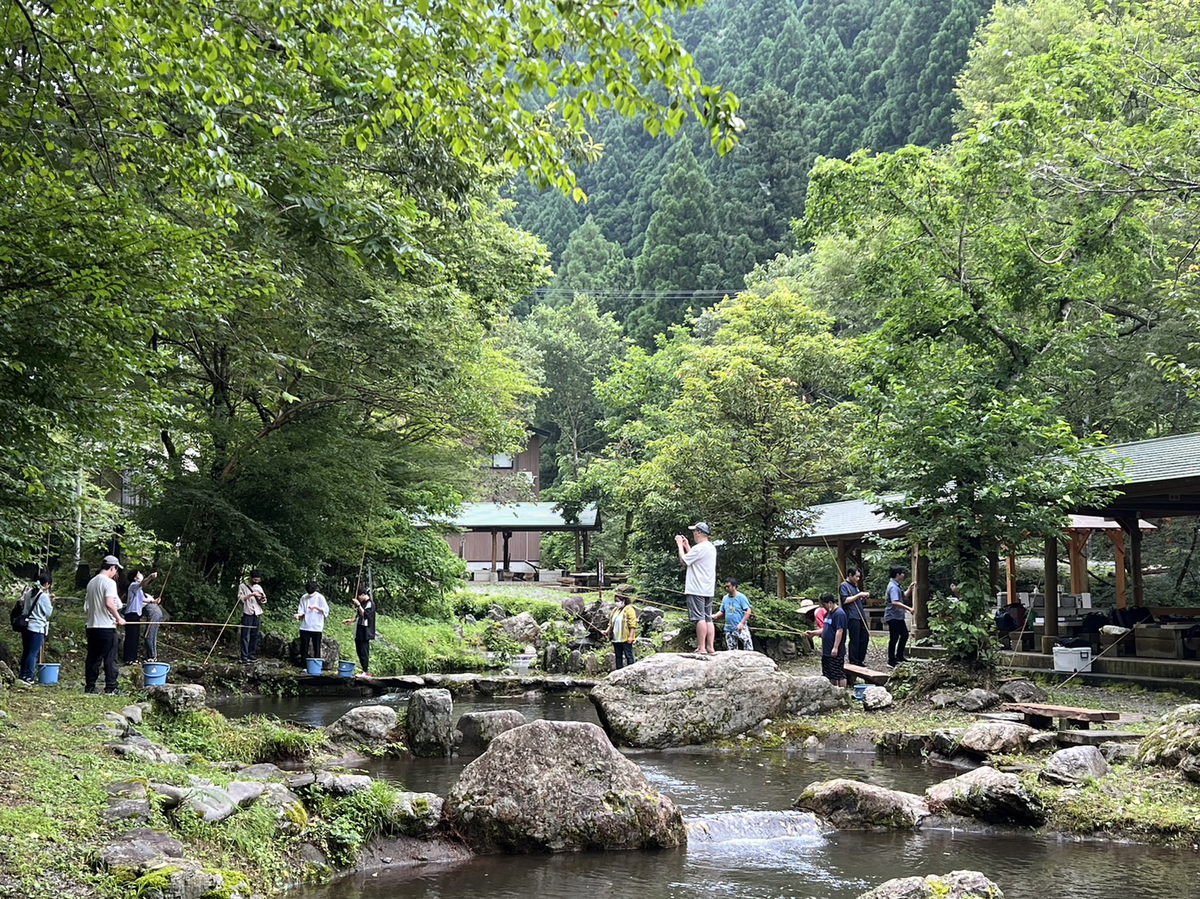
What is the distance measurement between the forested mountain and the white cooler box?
40.0 meters

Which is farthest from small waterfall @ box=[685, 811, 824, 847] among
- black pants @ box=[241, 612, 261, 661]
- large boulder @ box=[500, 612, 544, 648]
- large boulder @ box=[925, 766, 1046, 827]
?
large boulder @ box=[500, 612, 544, 648]

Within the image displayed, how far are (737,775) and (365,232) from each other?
6.58 metres

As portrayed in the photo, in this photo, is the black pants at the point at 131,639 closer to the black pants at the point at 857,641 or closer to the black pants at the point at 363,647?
the black pants at the point at 363,647

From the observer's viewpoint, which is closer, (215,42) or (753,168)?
(215,42)

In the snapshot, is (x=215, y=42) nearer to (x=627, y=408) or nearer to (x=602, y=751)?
(x=602, y=751)

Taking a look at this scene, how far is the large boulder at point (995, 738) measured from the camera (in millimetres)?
10539

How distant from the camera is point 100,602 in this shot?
458 inches

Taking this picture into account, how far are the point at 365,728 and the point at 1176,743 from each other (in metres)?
8.23

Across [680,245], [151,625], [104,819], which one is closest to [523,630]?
[151,625]

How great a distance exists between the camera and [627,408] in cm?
4634

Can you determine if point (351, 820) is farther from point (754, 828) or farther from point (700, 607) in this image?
point (700, 607)

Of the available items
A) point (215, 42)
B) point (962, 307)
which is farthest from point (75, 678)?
point (962, 307)

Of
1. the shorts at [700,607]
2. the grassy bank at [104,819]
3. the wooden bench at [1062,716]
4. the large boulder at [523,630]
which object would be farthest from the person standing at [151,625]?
the wooden bench at [1062,716]

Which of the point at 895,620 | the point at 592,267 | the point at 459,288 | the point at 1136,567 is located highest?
the point at 592,267
